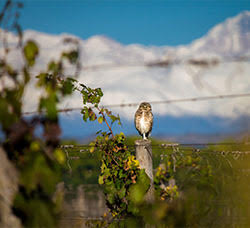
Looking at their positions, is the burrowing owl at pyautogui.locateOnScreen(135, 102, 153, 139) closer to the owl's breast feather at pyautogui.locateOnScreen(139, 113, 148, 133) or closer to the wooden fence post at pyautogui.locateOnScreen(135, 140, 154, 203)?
the owl's breast feather at pyautogui.locateOnScreen(139, 113, 148, 133)

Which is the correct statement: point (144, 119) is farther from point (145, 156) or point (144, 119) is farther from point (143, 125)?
point (145, 156)

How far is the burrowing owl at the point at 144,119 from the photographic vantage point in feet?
16.4

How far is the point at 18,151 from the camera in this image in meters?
1.94

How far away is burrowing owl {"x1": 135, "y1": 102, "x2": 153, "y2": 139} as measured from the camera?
196 inches

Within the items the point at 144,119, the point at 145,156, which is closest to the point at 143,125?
the point at 144,119

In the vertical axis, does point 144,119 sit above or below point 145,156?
above

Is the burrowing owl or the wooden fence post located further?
the burrowing owl

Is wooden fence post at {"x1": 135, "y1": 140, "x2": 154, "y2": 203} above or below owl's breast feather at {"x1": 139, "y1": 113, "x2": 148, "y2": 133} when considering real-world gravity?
below

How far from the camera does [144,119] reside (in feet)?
16.6

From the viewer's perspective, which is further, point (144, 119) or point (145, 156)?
point (144, 119)

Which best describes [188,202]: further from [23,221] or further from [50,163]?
[23,221]

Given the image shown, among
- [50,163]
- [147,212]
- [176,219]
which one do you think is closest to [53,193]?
[50,163]

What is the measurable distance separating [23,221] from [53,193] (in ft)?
0.66

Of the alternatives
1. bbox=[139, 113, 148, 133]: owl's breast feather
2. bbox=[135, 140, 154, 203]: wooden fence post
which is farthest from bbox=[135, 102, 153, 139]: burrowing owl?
bbox=[135, 140, 154, 203]: wooden fence post
